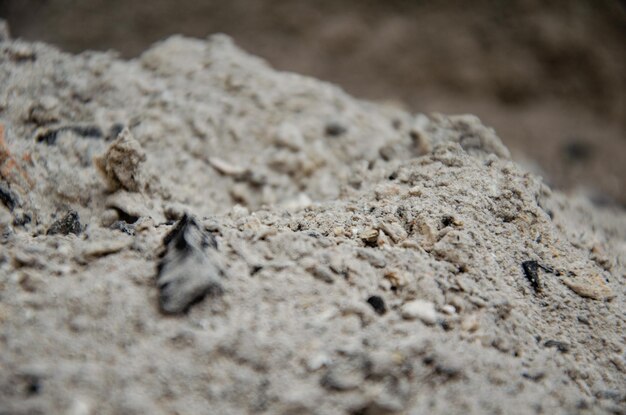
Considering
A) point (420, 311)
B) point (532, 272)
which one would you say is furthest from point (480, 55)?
point (420, 311)

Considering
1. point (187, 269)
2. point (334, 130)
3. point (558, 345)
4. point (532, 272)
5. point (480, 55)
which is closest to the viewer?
point (187, 269)

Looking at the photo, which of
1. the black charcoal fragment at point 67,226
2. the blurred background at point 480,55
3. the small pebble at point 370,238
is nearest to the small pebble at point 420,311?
the small pebble at point 370,238

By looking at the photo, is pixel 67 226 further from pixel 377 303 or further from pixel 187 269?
pixel 377 303

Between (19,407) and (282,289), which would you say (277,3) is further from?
(19,407)

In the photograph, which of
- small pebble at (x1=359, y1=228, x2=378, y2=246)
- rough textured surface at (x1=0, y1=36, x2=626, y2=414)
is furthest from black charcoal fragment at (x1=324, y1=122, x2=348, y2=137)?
small pebble at (x1=359, y1=228, x2=378, y2=246)

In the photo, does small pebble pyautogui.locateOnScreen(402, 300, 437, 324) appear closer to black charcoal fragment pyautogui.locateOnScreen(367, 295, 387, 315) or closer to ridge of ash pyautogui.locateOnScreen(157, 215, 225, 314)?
black charcoal fragment pyautogui.locateOnScreen(367, 295, 387, 315)

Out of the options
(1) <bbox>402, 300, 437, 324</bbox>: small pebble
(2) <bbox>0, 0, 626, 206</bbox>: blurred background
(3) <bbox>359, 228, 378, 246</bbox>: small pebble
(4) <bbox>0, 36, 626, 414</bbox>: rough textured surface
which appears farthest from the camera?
(2) <bbox>0, 0, 626, 206</bbox>: blurred background

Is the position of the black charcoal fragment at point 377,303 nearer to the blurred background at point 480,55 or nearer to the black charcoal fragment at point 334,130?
the black charcoal fragment at point 334,130
